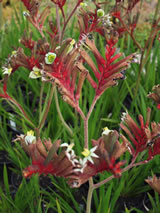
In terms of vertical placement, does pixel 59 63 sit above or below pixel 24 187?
above

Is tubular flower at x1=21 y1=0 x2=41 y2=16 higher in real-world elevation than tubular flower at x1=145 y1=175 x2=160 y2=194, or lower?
higher

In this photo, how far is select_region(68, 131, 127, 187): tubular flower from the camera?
49 cm

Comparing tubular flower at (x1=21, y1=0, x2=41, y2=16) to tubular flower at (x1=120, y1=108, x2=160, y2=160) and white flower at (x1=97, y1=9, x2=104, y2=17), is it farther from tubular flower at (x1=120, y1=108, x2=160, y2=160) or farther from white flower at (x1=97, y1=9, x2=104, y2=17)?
tubular flower at (x1=120, y1=108, x2=160, y2=160)

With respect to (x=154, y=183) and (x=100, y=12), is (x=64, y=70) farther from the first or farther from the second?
(x=100, y=12)

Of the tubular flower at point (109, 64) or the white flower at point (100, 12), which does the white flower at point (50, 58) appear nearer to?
the tubular flower at point (109, 64)

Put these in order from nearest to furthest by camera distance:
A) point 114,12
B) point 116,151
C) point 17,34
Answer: point 116,151, point 114,12, point 17,34

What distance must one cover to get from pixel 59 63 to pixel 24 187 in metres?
0.60

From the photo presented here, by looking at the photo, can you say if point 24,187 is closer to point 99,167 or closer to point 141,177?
point 141,177

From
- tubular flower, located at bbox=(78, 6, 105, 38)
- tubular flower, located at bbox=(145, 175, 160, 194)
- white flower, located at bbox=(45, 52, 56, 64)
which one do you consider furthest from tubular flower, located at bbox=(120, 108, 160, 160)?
tubular flower, located at bbox=(78, 6, 105, 38)

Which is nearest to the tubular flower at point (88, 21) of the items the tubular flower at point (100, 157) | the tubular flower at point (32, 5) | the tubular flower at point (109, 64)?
the tubular flower at point (32, 5)

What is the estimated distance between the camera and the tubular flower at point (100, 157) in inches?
19.3

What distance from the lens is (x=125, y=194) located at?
1.09m

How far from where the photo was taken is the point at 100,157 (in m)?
0.51

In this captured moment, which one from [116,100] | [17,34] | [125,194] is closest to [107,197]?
[125,194]
